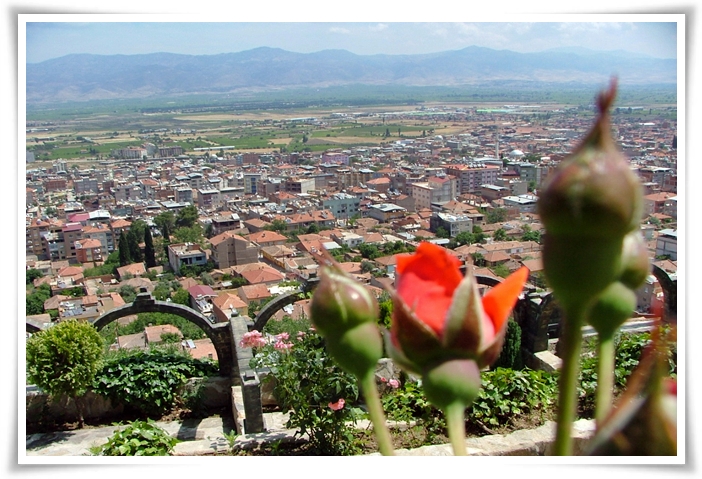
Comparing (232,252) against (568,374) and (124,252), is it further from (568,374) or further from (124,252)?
(568,374)

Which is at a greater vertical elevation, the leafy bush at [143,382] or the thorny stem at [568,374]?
the thorny stem at [568,374]

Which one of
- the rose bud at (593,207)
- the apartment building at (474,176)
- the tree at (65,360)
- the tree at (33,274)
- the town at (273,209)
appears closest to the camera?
the rose bud at (593,207)

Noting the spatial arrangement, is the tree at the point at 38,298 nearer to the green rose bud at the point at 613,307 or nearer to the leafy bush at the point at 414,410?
the leafy bush at the point at 414,410

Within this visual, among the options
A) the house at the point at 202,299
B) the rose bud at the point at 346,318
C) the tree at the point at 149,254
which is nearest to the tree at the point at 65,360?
the rose bud at the point at 346,318

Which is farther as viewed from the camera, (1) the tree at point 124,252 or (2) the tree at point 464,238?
(1) the tree at point 124,252
